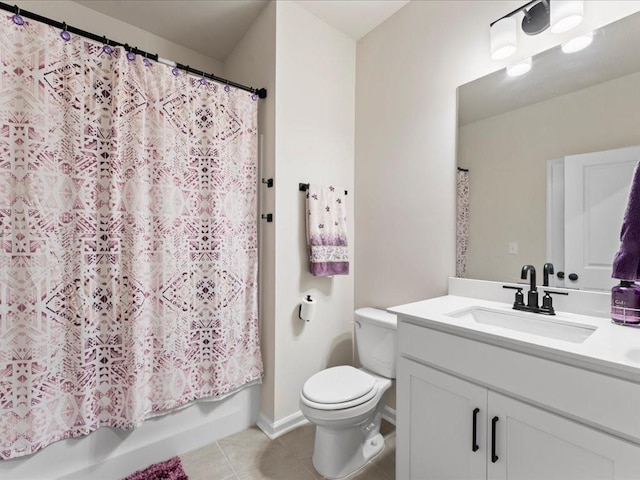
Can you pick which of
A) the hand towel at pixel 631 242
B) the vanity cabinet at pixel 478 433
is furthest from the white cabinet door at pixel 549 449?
the hand towel at pixel 631 242

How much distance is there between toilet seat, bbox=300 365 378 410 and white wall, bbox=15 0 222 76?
8.17ft

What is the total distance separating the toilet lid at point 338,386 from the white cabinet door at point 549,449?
0.62 meters

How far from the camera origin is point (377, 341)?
175 centimetres

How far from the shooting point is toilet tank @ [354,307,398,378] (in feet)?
5.55

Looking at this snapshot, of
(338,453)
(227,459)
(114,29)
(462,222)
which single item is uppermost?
(114,29)

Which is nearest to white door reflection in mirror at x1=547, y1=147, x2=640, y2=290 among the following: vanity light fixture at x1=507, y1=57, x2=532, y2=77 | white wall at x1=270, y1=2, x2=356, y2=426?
vanity light fixture at x1=507, y1=57, x2=532, y2=77

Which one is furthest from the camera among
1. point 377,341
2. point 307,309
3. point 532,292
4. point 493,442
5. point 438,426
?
point 307,309

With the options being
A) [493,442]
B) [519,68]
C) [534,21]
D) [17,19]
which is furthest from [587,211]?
[17,19]

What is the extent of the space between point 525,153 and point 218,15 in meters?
2.04

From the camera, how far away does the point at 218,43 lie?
7.42 ft

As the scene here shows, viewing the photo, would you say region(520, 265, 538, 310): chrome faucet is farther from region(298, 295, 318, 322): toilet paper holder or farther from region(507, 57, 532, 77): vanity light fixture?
region(298, 295, 318, 322): toilet paper holder

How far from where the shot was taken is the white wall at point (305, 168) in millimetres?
1831

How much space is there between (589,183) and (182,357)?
82.0 inches

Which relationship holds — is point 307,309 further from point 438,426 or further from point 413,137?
point 413,137
